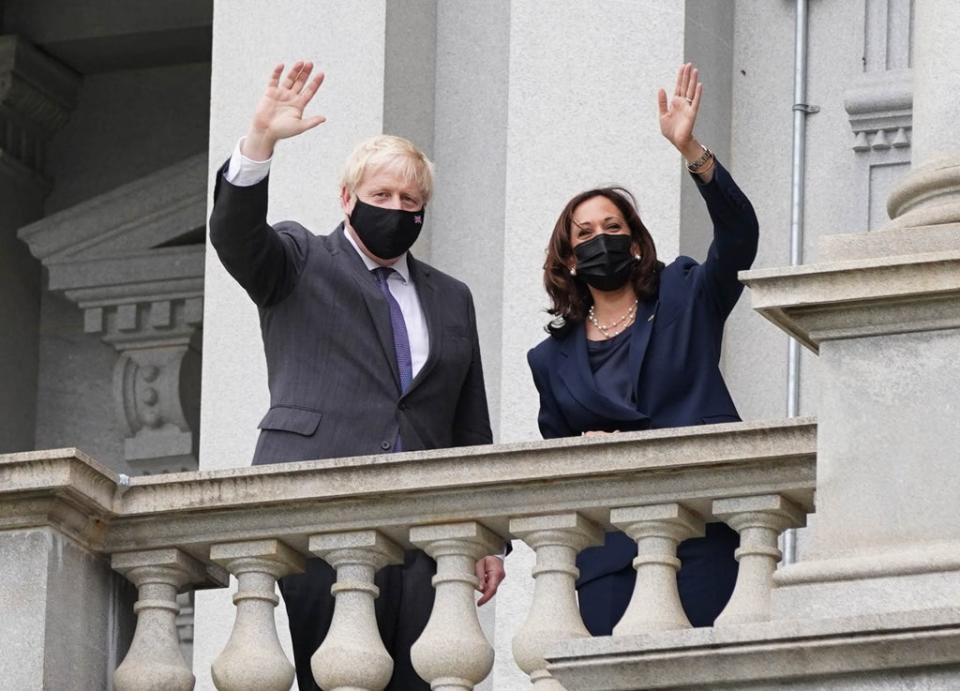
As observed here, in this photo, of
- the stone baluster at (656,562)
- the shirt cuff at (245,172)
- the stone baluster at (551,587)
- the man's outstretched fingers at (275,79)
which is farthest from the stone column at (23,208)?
the stone baluster at (656,562)

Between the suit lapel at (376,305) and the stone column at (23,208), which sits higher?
the stone column at (23,208)

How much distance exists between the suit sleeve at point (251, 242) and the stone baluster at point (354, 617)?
0.71 meters

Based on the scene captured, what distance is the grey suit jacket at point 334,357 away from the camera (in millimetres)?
8016

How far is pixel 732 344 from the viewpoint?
1127 cm

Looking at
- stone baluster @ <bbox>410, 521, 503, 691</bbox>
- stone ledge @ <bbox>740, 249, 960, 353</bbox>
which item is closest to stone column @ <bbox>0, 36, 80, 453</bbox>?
stone baluster @ <bbox>410, 521, 503, 691</bbox>

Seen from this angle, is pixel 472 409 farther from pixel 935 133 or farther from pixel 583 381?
pixel 935 133

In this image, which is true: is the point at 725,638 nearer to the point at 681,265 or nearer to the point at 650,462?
the point at 650,462

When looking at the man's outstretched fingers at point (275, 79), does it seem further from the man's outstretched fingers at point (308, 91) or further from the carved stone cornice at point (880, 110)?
the carved stone cornice at point (880, 110)

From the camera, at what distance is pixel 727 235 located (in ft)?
26.6

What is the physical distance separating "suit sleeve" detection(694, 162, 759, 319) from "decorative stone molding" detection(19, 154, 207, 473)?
678cm

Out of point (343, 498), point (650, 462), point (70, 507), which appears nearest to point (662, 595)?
point (650, 462)

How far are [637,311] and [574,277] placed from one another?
0.18 metres

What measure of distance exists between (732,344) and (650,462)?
393cm

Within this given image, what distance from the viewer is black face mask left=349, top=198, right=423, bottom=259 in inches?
319
